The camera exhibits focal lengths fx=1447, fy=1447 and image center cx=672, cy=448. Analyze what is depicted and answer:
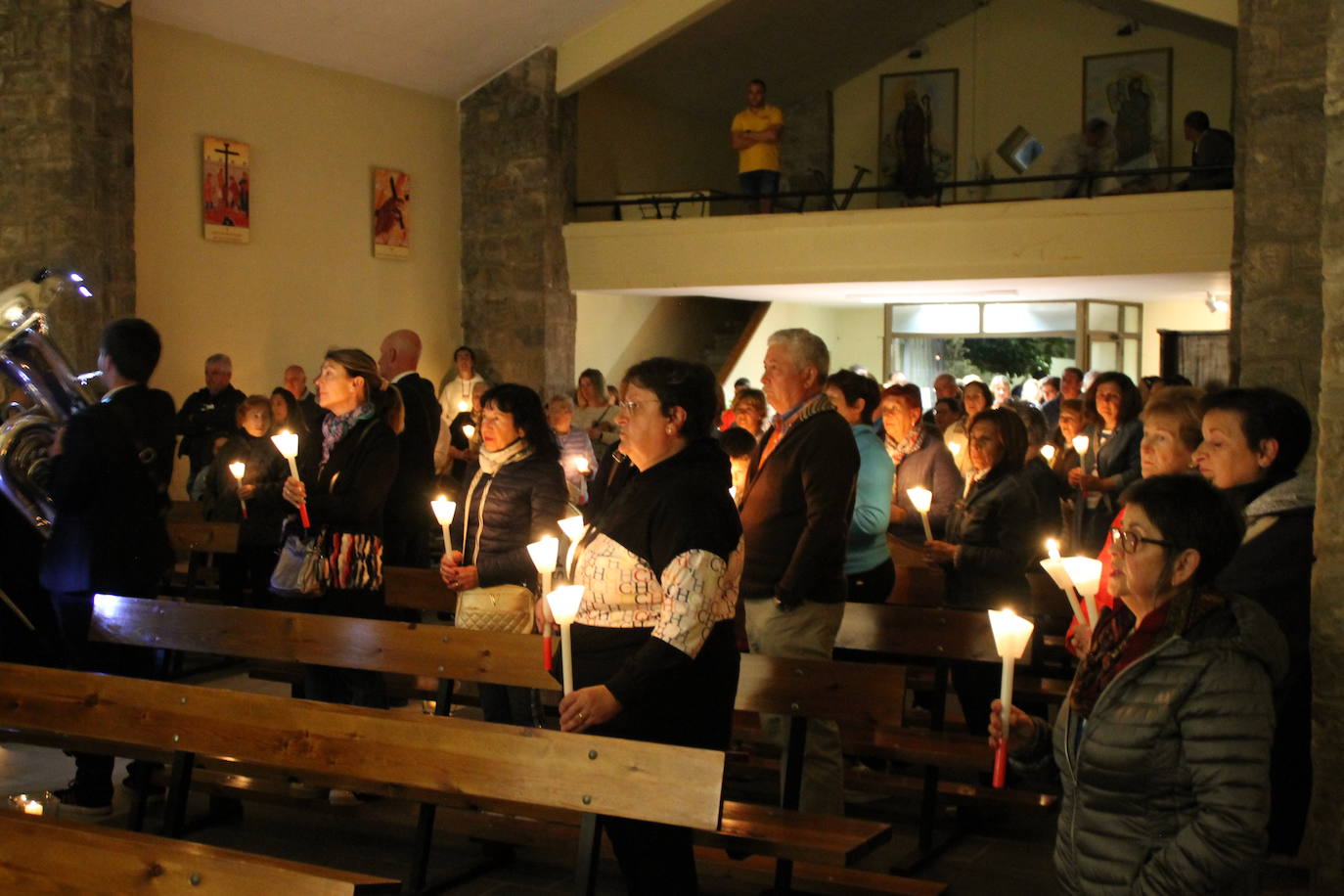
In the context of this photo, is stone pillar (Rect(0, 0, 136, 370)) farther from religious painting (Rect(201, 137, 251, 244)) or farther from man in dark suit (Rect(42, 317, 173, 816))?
man in dark suit (Rect(42, 317, 173, 816))

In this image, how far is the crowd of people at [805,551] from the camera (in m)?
2.40

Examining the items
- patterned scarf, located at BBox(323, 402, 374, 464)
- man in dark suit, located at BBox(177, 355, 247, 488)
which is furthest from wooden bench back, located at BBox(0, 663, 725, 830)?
man in dark suit, located at BBox(177, 355, 247, 488)

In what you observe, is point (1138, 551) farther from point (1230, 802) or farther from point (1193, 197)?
point (1193, 197)

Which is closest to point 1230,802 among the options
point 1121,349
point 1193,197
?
point 1193,197

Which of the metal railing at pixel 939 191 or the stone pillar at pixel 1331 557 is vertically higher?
the metal railing at pixel 939 191

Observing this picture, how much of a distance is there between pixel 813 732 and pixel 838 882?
1.96 ft

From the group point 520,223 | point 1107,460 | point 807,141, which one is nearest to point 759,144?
point 520,223

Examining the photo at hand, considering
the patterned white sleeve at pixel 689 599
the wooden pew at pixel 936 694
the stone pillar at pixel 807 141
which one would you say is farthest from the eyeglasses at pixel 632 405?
the stone pillar at pixel 807 141

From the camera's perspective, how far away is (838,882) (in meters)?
3.90

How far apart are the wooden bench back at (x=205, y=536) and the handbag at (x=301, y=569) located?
2.36 m

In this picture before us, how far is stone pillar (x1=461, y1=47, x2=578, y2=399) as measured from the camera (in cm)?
1484

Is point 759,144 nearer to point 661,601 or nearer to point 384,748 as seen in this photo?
point 384,748

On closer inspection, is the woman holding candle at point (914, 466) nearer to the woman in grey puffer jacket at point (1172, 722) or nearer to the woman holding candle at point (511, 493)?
the woman holding candle at point (511, 493)

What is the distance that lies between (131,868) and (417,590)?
10.3 feet
